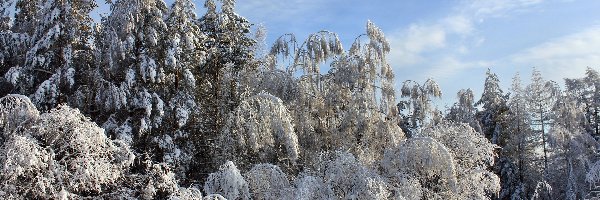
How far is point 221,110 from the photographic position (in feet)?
46.7

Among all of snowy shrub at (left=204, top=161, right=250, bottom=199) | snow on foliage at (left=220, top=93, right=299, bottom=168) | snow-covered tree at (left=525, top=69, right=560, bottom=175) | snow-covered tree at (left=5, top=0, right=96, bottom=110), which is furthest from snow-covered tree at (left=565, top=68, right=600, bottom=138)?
snow-covered tree at (left=5, top=0, right=96, bottom=110)

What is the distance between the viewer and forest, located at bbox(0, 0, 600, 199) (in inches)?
350

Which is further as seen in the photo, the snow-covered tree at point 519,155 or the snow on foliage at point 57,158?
the snow-covered tree at point 519,155

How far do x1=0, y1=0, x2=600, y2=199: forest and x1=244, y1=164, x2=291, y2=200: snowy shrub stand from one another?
0.03 metres

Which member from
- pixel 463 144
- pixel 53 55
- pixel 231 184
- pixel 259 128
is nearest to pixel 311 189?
pixel 231 184

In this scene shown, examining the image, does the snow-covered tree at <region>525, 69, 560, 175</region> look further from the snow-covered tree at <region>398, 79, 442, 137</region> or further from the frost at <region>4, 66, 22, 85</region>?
the frost at <region>4, 66, 22, 85</region>

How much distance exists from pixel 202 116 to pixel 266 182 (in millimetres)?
3977

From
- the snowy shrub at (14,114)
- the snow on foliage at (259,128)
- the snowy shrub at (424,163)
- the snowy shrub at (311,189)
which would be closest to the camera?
the snowy shrub at (14,114)

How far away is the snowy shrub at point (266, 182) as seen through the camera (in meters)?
11.1

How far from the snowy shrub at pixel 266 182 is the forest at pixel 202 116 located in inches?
1.1

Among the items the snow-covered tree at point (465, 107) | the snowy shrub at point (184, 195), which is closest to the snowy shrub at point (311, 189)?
the snowy shrub at point (184, 195)

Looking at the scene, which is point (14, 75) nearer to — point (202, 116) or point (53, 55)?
point (53, 55)

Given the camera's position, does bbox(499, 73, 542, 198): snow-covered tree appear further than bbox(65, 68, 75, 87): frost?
Yes

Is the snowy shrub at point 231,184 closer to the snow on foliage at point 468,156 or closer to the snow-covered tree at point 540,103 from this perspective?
the snow on foliage at point 468,156
